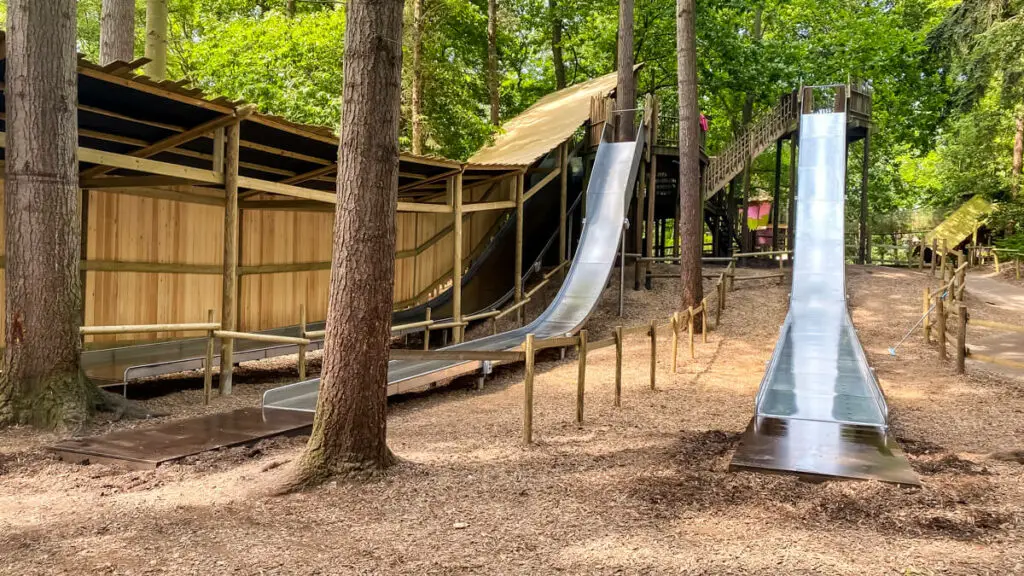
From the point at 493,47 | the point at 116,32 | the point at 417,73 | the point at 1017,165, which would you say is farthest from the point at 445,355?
the point at 1017,165

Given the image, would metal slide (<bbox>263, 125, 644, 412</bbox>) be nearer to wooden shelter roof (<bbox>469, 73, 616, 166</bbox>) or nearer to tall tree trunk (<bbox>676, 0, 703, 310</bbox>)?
wooden shelter roof (<bbox>469, 73, 616, 166</bbox>)

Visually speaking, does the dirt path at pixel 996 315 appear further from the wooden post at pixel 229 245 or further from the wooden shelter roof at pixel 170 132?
the wooden post at pixel 229 245

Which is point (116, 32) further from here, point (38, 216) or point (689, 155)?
point (689, 155)

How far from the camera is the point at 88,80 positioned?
7.75 metres

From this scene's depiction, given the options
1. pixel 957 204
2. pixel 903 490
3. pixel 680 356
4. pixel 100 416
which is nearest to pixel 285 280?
pixel 100 416

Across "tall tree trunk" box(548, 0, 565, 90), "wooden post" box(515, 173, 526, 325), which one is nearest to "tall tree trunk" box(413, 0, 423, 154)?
"wooden post" box(515, 173, 526, 325)

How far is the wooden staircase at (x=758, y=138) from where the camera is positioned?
22344mm

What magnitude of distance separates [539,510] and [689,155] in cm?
1154

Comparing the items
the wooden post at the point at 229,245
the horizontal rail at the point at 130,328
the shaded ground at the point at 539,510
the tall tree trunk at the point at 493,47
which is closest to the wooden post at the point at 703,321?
the shaded ground at the point at 539,510

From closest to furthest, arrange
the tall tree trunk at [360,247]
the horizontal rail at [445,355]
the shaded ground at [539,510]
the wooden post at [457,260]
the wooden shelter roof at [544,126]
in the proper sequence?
1. the shaded ground at [539,510]
2. the tall tree trunk at [360,247]
3. the horizontal rail at [445,355]
4. the wooden post at [457,260]
5. the wooden shelter roof at [544,126]

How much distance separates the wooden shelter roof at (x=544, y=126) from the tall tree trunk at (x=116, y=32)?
678 centimetres

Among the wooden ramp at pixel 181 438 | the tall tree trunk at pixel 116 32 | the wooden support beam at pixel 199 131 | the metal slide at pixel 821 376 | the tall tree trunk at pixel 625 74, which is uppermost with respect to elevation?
the tall tree trunk at pixel 625 74

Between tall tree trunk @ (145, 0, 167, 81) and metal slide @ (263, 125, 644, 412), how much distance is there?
5.74 m

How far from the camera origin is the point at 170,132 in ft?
32.4
